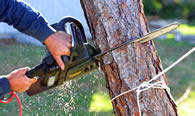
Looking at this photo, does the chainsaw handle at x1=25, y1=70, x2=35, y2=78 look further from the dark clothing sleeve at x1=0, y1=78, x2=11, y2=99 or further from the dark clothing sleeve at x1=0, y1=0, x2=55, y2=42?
the dark clothing sleeve at x1=0, y1=0, x2=55, y2=42

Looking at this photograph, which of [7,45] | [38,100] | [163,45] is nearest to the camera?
[38,100]

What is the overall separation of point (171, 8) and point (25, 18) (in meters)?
11.7

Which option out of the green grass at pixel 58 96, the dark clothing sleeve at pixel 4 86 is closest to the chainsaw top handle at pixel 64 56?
the dark clothing sleeve at pixel 4 86

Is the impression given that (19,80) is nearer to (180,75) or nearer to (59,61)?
(59,61)

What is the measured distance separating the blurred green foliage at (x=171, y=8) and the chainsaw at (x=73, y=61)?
9.62 metres

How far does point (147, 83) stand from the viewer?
1952mm

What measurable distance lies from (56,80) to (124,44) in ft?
1.40

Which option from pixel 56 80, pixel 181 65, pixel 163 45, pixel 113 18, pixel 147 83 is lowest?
pixel 181 65

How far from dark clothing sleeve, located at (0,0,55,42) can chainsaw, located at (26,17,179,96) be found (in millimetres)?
143

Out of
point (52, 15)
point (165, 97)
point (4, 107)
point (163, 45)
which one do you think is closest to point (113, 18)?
point (165, 97)

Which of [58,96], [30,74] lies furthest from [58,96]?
[30,74]

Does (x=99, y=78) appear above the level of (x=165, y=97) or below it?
below

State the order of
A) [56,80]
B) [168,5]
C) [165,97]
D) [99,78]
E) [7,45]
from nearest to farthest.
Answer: [56,80]
[165,97]
[99,78]
[7,45]
[168,5]

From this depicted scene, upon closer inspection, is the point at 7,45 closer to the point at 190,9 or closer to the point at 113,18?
the point at 113,18
